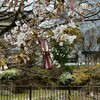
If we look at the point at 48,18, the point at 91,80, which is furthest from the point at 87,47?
the point at 48,18

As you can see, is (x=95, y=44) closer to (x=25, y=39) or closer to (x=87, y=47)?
(x=87, y=47)

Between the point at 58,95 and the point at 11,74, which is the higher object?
the point at 11,74

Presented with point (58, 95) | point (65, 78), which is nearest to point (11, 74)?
point (65, 78)

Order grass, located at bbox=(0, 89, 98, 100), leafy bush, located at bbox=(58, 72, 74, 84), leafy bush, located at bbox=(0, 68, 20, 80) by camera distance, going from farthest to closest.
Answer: leafy bush, located at bbox=(58, 72, 74, 84) < leafy bush, located at bbox=(0, 68, 20, 80) < grass, located at bbox=(0, 89, 98, 100)

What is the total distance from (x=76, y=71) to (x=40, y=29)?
449 inches

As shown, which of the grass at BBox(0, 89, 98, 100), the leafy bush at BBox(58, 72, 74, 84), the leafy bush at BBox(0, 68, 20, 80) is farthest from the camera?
the leafy bush at BBox(58, 72, 74, 84)

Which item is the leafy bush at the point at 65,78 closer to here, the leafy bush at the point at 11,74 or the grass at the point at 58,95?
the leafy bush at the point at 11,74

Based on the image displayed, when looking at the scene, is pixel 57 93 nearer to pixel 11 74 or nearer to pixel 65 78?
pixel 65 78

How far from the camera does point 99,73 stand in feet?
42.0

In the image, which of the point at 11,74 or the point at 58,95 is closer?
the point at 58,95

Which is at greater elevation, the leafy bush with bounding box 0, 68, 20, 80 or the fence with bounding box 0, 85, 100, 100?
the leafy bush with bounding box 0, 68, 20, 80

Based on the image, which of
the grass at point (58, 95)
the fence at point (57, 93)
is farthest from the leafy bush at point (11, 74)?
the grass at point (58, 95)

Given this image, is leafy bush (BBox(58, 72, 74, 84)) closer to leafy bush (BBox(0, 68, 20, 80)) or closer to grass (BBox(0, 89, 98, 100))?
leafy bush (BBox(0, 68, 20, 80))

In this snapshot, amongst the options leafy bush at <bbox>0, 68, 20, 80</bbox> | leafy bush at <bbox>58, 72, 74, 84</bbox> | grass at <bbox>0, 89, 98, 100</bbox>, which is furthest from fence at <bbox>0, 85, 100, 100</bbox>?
leafy bush at <bbox>58, 72, 74, 84</bbox>
